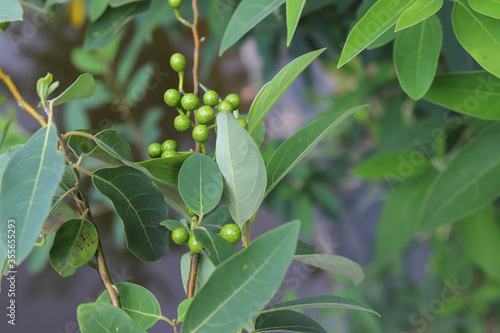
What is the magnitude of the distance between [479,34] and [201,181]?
248 millimetres

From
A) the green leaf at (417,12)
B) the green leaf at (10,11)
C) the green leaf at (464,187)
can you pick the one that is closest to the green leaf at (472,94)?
the green leaf at (464,187)

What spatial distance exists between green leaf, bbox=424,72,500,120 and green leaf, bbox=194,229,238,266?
1.00ft

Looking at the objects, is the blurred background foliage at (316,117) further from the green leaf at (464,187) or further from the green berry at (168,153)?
the green berry at (168,153)

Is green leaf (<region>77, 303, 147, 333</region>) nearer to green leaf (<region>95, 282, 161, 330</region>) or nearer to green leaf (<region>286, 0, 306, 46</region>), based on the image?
green leaf (<region>95, 282, 161, 330</region>)

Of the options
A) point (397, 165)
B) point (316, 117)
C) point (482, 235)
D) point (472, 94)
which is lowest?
point (316, 117)

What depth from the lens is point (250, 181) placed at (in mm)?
336

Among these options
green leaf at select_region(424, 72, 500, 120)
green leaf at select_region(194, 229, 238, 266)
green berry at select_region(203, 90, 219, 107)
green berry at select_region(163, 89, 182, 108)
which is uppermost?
green berry at select_region(203, 90, 219, 107)

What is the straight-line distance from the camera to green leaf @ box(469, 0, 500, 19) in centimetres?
36

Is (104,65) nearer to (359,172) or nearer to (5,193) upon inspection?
(359,172)

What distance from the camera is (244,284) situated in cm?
27

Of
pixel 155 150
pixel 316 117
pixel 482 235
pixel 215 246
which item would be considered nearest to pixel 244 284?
pixel 215 246

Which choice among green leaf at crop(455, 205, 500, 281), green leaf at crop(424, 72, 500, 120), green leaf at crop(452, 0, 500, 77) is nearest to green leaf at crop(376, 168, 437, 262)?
green leaf at crop(455, 205, 500, 281)

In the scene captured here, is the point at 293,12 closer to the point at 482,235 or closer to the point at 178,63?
the point at 178,63

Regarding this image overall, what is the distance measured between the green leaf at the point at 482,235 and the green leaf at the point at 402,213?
12 cm
